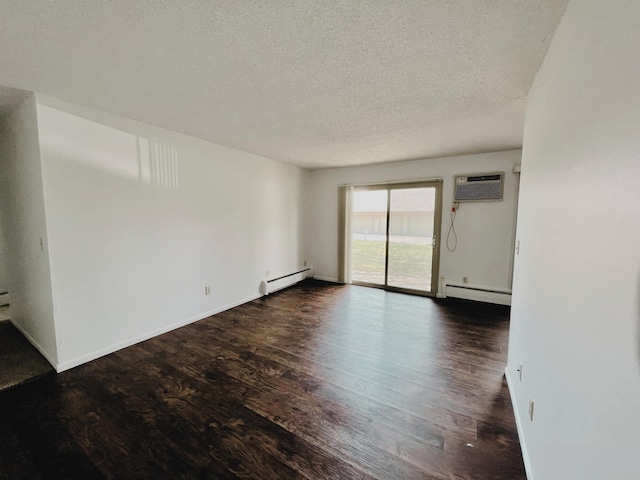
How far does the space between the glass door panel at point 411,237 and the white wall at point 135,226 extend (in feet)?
8.40

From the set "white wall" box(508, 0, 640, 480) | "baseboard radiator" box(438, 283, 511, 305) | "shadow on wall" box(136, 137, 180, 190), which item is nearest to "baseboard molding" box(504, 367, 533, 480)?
"white wall" box(508, 0, 640, 480)

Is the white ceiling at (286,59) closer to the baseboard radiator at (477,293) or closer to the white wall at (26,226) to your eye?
the white wall at (26,226)

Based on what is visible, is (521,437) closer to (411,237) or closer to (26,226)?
(411,237)

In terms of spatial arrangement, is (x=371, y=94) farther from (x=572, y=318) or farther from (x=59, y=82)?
(x=59, y=82)

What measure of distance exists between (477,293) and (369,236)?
2.10 m

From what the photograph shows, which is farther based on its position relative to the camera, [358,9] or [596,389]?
[358,9]

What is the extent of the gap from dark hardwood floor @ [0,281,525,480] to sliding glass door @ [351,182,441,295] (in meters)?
1.80

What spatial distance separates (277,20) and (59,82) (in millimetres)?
1868

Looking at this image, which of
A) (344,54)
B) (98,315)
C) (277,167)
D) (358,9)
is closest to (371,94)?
(344,54)

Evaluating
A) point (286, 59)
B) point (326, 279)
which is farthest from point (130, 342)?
point (326, 279)

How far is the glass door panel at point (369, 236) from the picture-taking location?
5.11 meters

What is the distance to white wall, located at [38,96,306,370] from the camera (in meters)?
2.37

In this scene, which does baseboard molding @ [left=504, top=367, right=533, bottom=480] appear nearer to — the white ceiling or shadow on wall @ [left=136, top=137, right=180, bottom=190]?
the white ceiling

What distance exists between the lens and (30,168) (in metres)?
2.37
